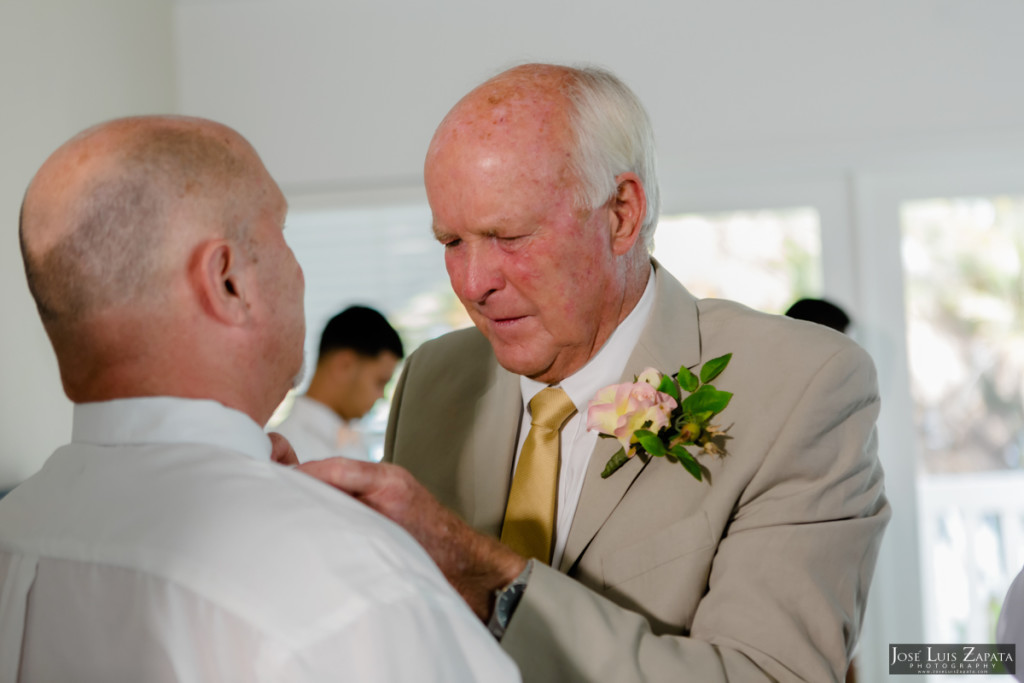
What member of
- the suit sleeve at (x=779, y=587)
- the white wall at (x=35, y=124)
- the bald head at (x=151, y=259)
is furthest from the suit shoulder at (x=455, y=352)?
the white wall at (x=35, y=124)

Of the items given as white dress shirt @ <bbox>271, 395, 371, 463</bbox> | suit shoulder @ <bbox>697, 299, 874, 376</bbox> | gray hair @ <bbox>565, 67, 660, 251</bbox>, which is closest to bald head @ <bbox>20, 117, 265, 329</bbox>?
gray hair @ <bbox>565, 67, 660, 251</bbox>

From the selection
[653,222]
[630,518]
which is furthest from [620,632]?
[653,222]

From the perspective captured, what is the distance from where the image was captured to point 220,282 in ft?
2.82

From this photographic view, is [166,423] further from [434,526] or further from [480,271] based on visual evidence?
[480,271]

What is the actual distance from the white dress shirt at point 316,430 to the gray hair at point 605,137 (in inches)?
83.9

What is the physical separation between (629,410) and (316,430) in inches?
92.7

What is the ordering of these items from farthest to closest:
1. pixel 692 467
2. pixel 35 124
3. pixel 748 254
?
1. pixel 748 254
2. pixel 35 124
3. pixel 692 467

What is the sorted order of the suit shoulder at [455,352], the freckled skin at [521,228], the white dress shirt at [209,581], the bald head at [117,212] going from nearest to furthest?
the white dress shirt at [209,581]
the bald head at [117,212]
the freckled skin at [521,228]
the suit shoulder at [455,352]

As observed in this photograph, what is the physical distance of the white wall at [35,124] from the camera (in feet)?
10.1

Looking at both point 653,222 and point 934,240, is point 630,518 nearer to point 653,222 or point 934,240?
point 653,222

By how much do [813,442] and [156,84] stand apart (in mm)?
3704

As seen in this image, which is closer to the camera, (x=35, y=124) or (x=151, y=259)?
(x=151, y=259)

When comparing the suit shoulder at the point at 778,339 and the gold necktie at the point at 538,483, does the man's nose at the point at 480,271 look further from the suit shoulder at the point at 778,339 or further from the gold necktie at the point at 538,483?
the suit shoulder at the point at 778,339

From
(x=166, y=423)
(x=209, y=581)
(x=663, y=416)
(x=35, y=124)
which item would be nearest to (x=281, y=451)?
(x=166, y=423)
